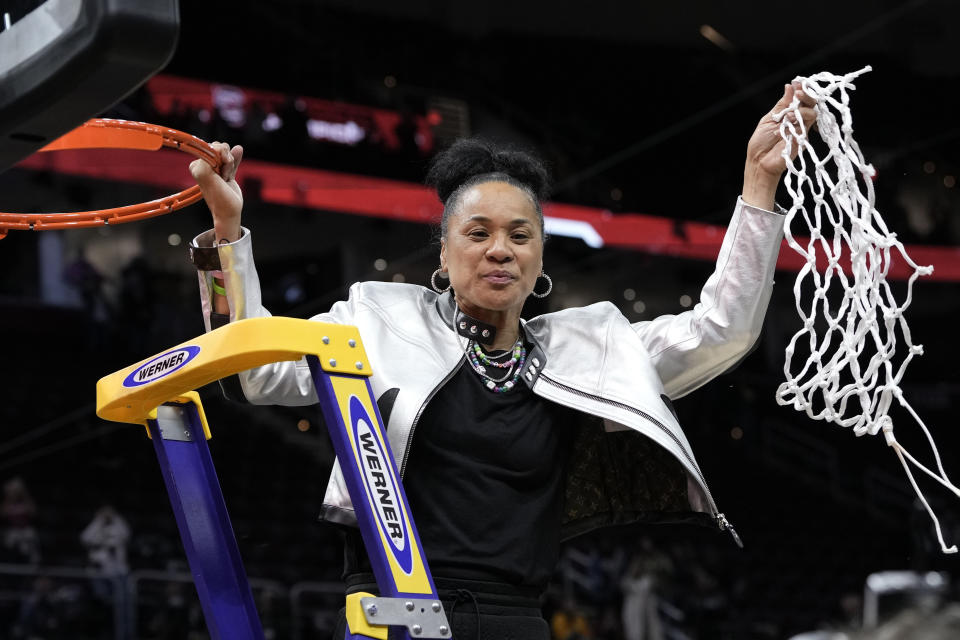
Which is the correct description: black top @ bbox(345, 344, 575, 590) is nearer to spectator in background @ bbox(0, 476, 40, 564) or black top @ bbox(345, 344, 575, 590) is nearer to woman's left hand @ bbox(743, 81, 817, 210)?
woman's left hand @ bbox(743, 81, 817, 210)

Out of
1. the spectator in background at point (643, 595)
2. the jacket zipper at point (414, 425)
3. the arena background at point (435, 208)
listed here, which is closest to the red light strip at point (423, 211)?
the arena background at point (435, 208)

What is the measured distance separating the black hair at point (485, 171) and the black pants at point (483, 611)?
0.61 m

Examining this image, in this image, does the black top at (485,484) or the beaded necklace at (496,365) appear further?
the beaded necklace at (496,365)

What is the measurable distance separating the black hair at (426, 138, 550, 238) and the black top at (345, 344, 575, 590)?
0.31 m

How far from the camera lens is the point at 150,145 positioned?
2133 millimetres

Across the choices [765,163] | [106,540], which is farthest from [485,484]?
[106,540]

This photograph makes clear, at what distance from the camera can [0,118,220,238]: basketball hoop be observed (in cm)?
203

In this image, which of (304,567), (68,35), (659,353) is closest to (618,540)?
(304,567)

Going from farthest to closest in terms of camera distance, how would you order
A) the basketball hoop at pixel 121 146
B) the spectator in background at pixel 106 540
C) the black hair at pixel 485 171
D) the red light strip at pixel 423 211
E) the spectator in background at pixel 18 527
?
the red light strip at pixel 423 211, the spectator in background at pixel 106 540, the spectator in background at pixel 18 527, the black hair at pixel 485 171, the basketball hoop at pixel 121 146

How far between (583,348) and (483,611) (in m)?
0.47

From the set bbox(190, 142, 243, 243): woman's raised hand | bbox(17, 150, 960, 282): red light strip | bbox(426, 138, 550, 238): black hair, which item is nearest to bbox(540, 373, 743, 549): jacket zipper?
bbox(426, 138, 550, 238): black hair

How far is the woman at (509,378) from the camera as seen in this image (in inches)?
75.0

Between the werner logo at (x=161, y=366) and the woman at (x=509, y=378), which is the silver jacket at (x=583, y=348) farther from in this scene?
the werner logo at (x=161, y=366)

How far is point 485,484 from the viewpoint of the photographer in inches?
75.8
